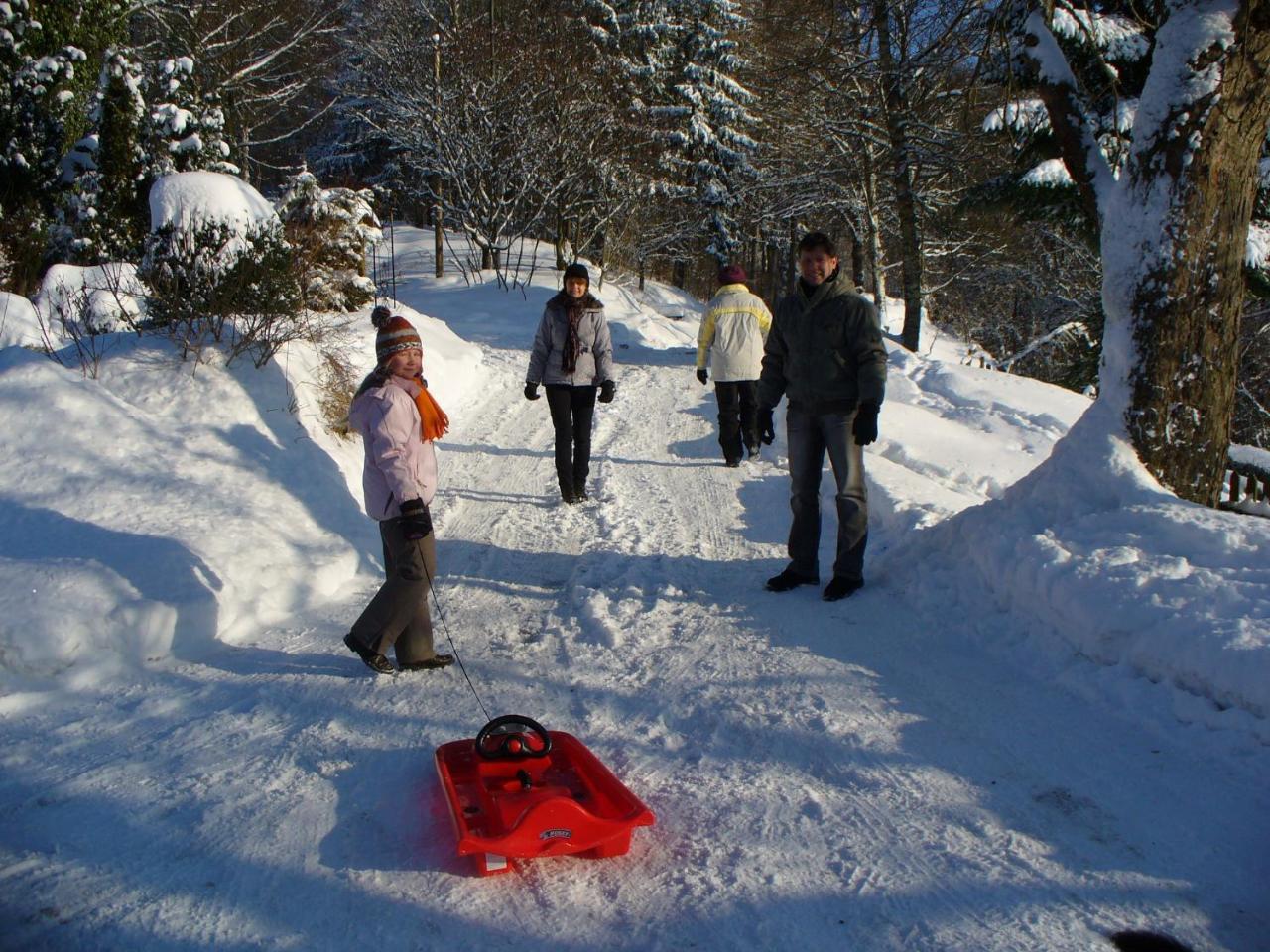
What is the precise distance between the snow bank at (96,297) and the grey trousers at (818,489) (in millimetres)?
5504

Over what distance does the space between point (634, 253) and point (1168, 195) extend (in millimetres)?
23997

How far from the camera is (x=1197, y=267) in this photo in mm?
4953

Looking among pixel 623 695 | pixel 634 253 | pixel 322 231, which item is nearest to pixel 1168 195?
pixel 623 695


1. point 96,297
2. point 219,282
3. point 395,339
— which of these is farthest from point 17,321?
point 395,339

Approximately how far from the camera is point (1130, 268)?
5.14m

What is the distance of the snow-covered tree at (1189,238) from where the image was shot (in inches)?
195

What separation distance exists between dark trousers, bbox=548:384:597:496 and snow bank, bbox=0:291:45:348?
674 centimetres

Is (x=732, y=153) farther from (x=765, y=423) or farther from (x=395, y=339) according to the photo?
(x=395, y=339)

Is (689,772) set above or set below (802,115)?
below

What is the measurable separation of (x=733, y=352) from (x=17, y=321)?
8838mm

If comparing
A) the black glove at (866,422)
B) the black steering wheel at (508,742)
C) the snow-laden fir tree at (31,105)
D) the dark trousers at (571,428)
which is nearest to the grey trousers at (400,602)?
the black steering wheel at (508,742)

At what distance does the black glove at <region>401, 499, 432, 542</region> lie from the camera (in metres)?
4.24

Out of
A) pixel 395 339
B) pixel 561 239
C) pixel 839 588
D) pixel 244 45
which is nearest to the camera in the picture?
pixel 395 339

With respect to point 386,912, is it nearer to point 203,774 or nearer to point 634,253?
point 203,774
